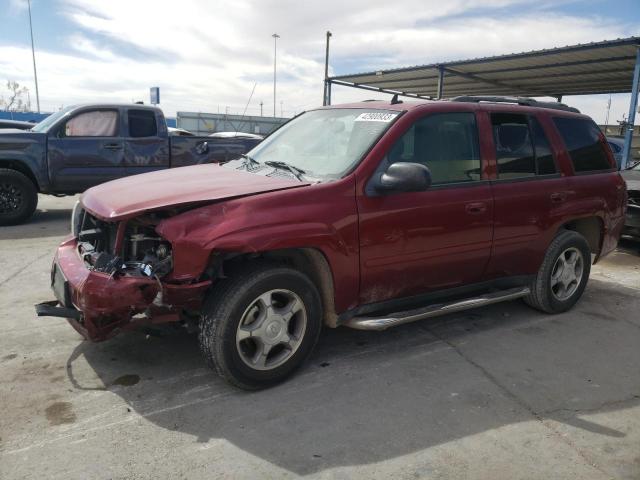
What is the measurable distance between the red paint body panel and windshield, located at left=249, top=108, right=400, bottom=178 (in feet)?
0.37

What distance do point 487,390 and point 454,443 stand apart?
69 centimetres

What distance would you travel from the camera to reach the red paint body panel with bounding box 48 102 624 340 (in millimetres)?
2816

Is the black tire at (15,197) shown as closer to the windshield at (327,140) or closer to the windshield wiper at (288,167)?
the windshield at (327,140)

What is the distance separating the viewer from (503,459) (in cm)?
258

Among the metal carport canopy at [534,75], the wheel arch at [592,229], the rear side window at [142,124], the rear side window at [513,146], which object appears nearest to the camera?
the rear side window at [513,146]

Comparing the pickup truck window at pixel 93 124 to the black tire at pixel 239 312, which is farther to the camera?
the pickup truck window at pixel 93 124

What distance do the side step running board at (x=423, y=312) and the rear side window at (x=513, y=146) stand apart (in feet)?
3.14

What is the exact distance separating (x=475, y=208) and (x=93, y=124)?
6.95 m

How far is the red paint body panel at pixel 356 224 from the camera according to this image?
9.24 feet

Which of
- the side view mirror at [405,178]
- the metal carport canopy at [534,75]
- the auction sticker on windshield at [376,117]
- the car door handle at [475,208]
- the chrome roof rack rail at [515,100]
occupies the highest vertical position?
the metal carport canopy at [534,75]

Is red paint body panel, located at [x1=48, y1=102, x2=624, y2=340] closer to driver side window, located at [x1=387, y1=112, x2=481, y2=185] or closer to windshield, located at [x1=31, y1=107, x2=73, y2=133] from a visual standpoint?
driver side window, located at [x1=387, y1=112, x2=481, y2=185]

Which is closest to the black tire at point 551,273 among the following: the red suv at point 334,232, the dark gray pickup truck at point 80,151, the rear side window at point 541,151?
the red suv at point 334,232

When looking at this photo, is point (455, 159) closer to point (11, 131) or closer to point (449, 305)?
point (449, 305)

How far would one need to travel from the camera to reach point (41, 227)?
7941 mm
